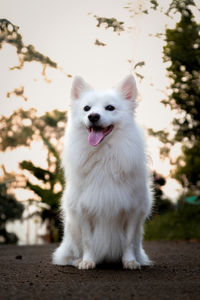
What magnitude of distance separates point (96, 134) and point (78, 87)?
0.74 metres

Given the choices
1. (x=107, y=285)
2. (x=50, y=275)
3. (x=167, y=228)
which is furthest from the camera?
(x=167, y=228)

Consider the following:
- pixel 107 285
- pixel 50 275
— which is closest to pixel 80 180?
pixel 50 275

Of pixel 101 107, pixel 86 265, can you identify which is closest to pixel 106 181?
pixel 101 107

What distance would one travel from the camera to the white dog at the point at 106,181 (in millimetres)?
4719

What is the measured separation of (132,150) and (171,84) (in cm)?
642

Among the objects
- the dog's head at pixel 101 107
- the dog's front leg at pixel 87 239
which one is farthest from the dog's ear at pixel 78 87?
the dog's front leg at pixel 87 239

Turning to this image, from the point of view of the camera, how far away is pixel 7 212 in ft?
43.9

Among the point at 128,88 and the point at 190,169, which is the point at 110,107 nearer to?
the point at 128,88

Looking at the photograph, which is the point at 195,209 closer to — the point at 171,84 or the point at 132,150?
the point at 171,84

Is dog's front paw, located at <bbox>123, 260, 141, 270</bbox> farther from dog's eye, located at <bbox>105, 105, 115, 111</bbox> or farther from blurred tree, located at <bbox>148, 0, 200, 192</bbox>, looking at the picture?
blurred tree, located at <bbox>148, 0, 200, 192</bbox>

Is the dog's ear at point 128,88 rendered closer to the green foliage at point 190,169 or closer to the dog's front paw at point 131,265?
the dog's front paw at point 131,265

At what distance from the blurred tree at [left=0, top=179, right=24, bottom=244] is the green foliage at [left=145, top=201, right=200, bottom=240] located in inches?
158

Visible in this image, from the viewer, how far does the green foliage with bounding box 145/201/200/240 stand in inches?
435

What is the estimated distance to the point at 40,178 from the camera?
12758 mm
